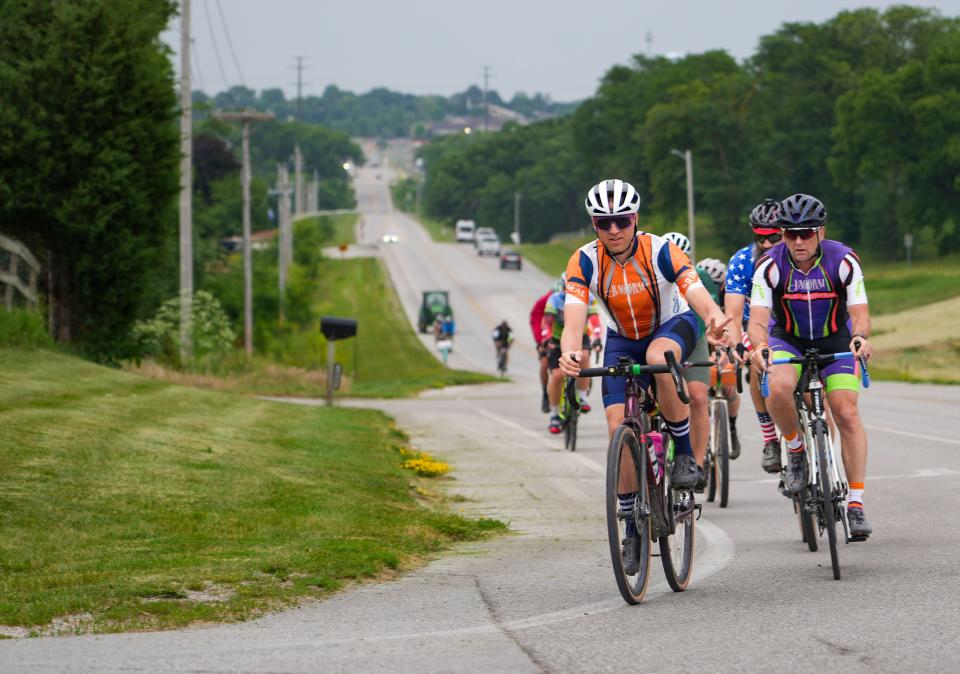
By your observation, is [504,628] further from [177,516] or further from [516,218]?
[516,218]

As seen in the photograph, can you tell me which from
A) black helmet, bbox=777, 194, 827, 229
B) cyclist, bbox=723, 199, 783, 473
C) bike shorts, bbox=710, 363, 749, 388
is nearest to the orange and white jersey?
black helmet, bbox=777, 194, 827, 229

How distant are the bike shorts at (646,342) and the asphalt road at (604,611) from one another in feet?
4.07

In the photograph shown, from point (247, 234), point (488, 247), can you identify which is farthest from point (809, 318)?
point (488, 247)

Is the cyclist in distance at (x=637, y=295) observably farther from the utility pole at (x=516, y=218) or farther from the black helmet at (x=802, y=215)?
the utility pole at (x=516, y=218)

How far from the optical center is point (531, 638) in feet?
24.0

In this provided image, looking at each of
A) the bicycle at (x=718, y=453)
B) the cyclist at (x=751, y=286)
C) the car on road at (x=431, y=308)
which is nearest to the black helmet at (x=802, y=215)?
the cyclist at (x=751, y=286)

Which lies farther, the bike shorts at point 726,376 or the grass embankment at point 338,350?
the grass embankment at point 338,350

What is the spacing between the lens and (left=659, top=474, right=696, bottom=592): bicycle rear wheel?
28.0ft

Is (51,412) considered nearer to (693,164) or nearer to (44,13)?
(44,13)

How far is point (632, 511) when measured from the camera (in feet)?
27.4

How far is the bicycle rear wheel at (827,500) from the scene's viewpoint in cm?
880

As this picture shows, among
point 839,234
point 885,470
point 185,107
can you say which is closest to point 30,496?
point 885,470

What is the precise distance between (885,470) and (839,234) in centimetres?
9383

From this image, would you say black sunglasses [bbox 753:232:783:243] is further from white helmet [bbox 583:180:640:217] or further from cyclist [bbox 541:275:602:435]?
cyclist [bbox 541:275:602:435]
